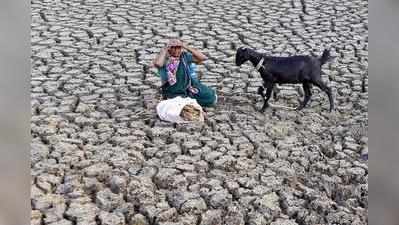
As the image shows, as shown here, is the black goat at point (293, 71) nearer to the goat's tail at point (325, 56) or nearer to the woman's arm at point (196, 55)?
the goat's tail at point (325, 56)

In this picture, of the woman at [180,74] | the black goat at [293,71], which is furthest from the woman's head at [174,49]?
the black goat at [293,71]

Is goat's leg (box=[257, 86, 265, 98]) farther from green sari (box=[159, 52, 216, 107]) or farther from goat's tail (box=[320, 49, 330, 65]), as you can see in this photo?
goat's tail (box=[320, 49, 330, 65])

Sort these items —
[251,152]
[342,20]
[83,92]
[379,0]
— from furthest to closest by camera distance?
[342,20]
[83,92]
[251,152]
[379,0]

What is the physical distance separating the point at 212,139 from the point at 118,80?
5.03 ft

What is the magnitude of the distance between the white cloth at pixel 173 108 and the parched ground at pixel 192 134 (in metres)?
0.07

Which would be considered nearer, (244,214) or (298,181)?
(244,214)

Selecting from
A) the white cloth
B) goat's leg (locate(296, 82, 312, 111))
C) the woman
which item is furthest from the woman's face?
goat's leg (locate(296, 82, 312, 111))

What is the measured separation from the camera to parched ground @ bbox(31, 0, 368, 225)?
4473 millimetres

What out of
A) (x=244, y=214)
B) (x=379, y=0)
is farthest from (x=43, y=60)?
(x=379, y=0)

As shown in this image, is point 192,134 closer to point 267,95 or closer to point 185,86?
point 185,86

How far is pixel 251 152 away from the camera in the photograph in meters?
5.17

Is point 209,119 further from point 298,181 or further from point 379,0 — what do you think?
point 379,0

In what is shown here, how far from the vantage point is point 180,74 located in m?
5.86

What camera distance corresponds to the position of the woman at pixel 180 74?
5.80 metres
